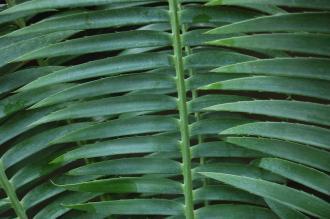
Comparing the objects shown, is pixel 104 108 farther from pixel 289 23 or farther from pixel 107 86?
pixel 289 23

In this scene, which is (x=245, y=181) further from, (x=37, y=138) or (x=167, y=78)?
(x=37, y=138)

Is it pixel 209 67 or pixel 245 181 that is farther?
pixel 209 67

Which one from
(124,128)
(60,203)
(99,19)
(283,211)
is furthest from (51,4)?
(283,211)

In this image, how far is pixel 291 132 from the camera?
665 millimetres

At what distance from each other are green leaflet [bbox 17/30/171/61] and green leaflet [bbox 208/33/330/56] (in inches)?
5.0

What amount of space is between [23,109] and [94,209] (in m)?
0.20

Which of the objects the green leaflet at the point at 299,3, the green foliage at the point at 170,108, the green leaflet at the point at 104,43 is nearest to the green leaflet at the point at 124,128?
the green foliage at the point at 170,108

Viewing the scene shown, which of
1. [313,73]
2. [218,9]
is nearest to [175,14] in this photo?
[218,9]

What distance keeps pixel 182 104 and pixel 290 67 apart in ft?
0.58

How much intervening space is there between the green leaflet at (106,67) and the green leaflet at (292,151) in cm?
16

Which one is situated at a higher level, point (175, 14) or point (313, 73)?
point (175, 14)

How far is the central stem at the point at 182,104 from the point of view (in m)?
0.74

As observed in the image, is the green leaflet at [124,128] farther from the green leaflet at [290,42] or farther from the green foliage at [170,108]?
the green leaflet at [290,42]

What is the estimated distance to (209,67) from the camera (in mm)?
779
